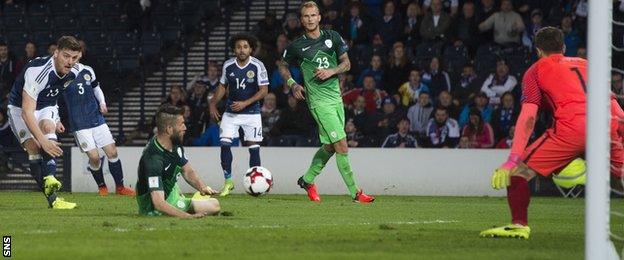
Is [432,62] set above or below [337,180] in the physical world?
above

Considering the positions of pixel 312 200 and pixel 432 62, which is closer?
pixel 312 200

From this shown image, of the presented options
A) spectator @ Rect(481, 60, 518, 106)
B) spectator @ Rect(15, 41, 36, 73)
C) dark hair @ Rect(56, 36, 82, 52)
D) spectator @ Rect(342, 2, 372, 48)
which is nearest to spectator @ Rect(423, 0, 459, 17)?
spectator @ Rect(342, 2, 372, 48)

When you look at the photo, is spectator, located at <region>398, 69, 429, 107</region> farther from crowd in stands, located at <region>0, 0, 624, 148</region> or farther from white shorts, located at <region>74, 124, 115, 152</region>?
white shorts, located at <region>74, 124, 115, 152</region>

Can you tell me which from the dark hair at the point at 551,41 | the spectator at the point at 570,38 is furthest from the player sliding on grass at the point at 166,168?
the spectator at the point at 570,38

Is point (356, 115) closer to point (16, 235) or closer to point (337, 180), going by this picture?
point (337, 180)

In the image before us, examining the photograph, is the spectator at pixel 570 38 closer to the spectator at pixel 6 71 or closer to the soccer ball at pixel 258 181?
the soccer ball at pixel 258 181

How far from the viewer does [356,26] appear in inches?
936

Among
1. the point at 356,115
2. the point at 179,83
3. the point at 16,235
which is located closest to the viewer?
the point at 16,235

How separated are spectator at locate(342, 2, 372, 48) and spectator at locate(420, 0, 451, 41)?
114cm

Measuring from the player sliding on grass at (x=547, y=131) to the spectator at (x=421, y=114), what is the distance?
11173mm

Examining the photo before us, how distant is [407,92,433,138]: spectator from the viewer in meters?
21.7

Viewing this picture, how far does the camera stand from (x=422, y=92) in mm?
21906

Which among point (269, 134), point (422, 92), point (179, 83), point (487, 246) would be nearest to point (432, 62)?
point (422, 92)

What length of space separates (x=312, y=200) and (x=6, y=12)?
13741 millimetres
